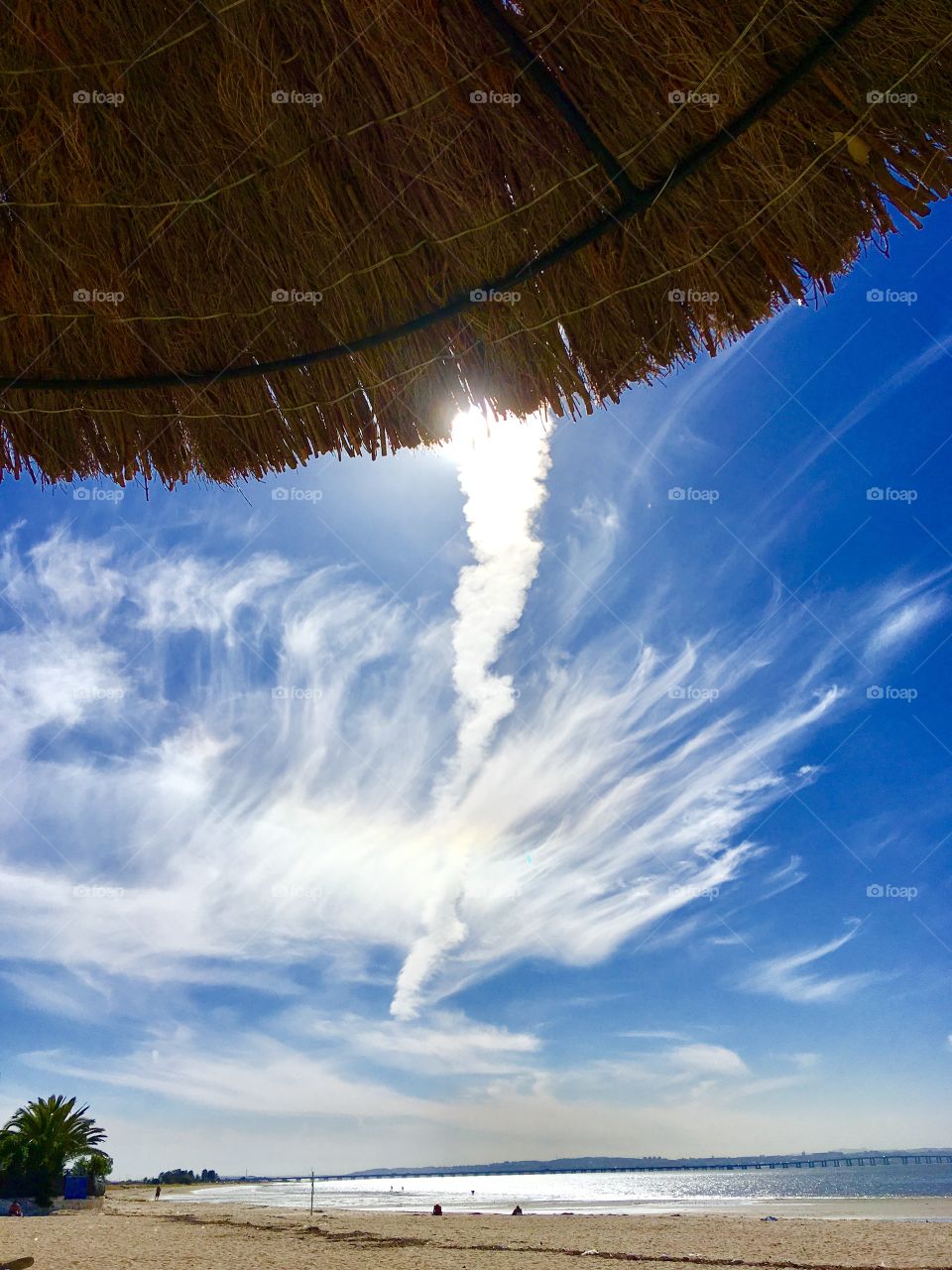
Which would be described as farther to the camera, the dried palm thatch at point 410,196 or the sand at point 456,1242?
the sand at point 456,1242

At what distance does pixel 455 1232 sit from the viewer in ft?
67.7

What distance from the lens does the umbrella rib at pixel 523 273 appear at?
5.42 feet

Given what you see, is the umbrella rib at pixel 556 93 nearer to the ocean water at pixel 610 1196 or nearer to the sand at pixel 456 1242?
the sand at pixel 456 1242

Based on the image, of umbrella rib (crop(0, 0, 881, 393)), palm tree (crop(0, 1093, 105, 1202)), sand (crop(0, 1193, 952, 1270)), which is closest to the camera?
umbrella rib (crop(0, 0, 881, 393))

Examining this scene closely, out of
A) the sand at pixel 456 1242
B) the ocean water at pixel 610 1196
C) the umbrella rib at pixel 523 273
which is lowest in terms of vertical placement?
the ocean water at pixel 610 1196

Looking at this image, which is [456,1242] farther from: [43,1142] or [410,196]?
[410,196]

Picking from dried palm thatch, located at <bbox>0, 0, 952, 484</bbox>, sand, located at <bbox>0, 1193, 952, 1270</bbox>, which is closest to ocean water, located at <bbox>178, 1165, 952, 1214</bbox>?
sand, located at <bbox>0, 1193, 952, 1270</bbox>

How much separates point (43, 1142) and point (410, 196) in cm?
2826

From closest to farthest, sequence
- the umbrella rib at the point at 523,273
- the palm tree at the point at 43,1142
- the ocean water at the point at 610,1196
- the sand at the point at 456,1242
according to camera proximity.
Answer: the umbrella rib at the point at 523,273 → the sand at the point at 456,1242 → the palm tree at the point at 43,1142 → the ocean water at the point at 610,1196

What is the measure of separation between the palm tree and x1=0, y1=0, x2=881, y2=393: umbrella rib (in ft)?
88.9

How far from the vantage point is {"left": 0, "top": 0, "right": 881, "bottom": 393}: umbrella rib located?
1.65m

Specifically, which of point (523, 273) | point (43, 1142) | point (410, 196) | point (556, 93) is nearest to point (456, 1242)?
point (43, 1142)

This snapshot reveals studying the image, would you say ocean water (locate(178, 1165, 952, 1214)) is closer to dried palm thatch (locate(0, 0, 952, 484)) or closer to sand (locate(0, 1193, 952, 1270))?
sand (locate(0, 1193, 952, 1270))

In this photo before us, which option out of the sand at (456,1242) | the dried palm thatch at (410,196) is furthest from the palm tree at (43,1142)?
the dried palm thatch at (410,196)
